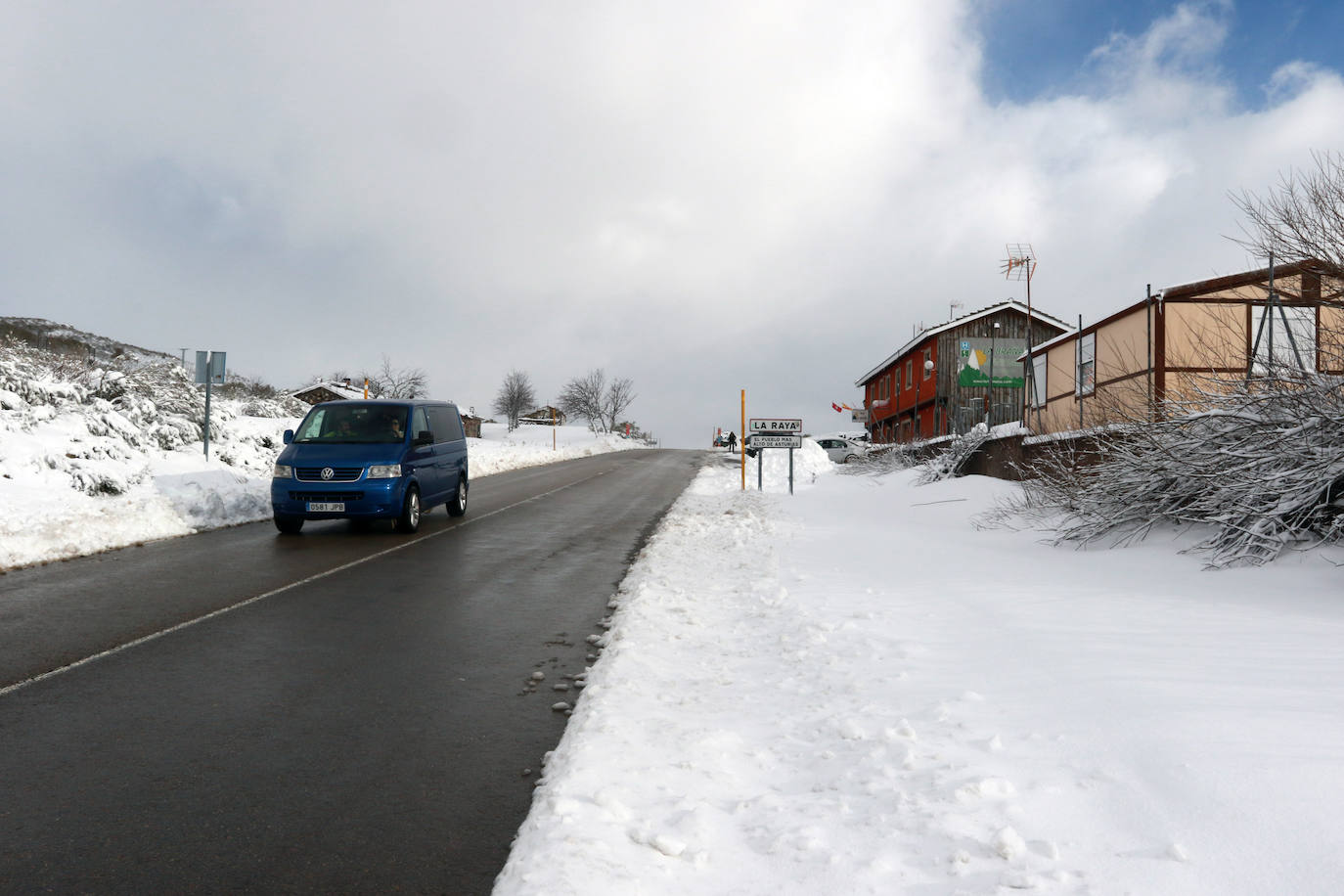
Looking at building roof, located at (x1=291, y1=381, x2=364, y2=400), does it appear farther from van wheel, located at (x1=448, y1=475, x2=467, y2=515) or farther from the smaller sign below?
van wheel, located at (x1=448, y1=475, x2=467, y2=515)

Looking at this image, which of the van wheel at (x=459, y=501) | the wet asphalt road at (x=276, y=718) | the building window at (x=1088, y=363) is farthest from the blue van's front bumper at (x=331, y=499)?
the building window at (x=1088, y=363)

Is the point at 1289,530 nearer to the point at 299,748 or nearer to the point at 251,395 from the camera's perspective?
the point at 299,748

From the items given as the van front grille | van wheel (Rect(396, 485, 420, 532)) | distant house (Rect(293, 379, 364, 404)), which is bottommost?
van wheel (Rect(396, 485, 420, 532))

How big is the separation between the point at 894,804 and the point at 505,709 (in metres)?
2.40

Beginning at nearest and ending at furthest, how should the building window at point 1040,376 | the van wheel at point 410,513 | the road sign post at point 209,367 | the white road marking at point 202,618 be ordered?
the white road marking at point 202,618, the van wheel at point 410,513, the road sign post at point 209,367, the building window at point 1040,376

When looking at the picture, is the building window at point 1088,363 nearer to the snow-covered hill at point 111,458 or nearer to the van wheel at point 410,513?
the van wheel at point 410,513

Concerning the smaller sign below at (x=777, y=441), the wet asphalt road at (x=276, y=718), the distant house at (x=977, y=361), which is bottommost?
the wet asphalt road at (x=276, y=718)

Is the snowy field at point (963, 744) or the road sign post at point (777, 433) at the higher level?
the road sign post at point (777, 433)

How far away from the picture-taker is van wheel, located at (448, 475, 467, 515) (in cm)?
1502

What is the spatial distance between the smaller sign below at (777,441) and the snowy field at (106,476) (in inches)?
406

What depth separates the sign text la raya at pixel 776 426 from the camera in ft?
62.8

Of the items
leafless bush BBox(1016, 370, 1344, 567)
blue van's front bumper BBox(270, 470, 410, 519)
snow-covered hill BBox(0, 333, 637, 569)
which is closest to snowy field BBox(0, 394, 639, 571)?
snow-covered hill BBox(0, 333, 637, 569)

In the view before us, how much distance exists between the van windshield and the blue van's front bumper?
89 centimetres

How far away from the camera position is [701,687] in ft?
16.0
